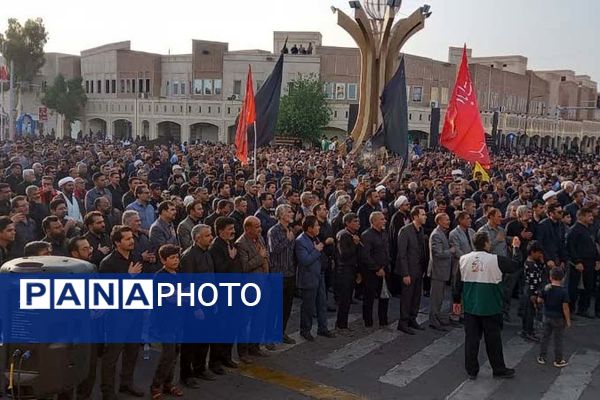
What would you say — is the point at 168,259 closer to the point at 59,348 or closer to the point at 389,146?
the point at 59,348

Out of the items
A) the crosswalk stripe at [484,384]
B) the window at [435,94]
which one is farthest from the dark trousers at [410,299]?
the window at [435,94]

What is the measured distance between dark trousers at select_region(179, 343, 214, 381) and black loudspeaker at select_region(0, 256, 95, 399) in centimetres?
191

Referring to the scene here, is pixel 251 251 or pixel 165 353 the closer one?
pixel 165 353

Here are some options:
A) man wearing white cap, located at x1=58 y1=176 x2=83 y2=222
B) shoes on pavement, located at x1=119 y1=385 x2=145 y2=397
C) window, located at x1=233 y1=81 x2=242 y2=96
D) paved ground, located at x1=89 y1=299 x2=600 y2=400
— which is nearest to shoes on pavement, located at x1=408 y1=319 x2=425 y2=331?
paved ground, located at x1=89 y1=299 x2=600 y2=400

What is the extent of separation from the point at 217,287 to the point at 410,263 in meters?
3.07

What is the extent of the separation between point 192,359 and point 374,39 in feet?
78.6

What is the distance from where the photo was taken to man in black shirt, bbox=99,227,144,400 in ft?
20.4

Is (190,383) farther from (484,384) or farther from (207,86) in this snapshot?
(207,86)

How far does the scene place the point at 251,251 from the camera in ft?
24.7

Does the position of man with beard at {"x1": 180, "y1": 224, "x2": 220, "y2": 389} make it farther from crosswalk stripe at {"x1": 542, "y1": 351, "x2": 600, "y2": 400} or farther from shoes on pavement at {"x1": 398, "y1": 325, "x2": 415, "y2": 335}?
crosswalk stripe at {"x1": 542, "y1": 351, "x2": 600, "y2": 400}

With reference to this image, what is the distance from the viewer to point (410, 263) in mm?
8992

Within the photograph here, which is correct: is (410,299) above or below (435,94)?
below

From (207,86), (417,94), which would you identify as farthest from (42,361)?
(417,94)

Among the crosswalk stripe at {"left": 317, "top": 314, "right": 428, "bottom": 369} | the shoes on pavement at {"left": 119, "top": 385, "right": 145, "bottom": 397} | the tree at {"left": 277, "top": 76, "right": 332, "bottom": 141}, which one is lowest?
the crosswalk stripe at {"left": 317, "top": 314, "right": 428, "bottom": 369}
